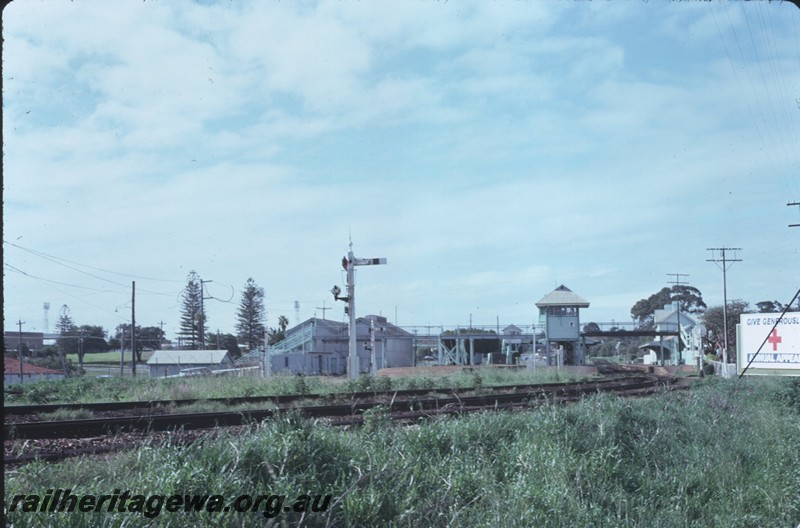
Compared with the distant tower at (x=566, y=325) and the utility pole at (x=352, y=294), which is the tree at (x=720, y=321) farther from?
the utility pole at (x=352, y=294)

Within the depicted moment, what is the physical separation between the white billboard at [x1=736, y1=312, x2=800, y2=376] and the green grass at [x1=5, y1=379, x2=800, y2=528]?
2117mm

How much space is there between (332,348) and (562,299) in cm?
2111

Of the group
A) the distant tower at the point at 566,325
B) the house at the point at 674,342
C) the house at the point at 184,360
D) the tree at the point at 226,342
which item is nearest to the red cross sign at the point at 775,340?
the distant tower at the point at 566,325

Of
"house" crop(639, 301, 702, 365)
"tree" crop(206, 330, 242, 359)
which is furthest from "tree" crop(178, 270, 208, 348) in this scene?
"house" crop(639, 301, 702, 365)

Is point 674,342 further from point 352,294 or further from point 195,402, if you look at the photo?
point 195,402

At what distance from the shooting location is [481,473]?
8.46 meters

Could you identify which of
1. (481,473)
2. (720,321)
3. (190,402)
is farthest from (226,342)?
(481,473)

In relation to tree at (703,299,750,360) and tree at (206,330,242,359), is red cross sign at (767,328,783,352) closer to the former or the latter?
tree at (703,299,750,360)

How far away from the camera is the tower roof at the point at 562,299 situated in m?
53.8

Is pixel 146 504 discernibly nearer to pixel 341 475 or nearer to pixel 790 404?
pixel 341 475

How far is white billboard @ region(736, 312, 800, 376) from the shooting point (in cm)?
1490

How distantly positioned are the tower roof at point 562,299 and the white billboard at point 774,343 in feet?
122

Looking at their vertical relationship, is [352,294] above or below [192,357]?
above

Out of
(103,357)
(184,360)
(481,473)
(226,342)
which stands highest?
(481,473)
